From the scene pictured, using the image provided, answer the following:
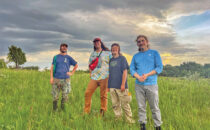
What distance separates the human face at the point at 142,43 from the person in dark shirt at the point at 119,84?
2.70 feet

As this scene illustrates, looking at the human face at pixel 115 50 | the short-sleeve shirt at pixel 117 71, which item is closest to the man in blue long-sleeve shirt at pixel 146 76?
the short-sleeve shirt at pixel 117 71

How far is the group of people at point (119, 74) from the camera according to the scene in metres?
4.44

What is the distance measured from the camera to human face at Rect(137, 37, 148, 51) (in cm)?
458

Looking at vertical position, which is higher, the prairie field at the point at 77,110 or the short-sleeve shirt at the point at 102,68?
the short-sleeve shirt at the point at 102,68

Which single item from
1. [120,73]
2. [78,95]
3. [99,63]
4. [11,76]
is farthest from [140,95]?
[11,76]

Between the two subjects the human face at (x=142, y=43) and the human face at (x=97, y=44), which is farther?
the human face at (x=97, y=44)

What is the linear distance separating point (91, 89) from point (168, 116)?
2718mm

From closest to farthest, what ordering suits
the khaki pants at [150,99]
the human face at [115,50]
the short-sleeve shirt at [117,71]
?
the khaki pants at [150,99] → the short-sleeve shirt at [117,71] → the human face at [115,50]

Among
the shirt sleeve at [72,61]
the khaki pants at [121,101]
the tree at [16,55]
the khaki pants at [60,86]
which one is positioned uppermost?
the tree at [16,55]

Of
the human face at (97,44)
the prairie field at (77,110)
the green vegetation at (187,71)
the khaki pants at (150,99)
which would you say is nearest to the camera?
the khaki pants at (150,99)

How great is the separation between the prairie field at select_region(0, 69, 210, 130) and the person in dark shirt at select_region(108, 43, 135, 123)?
0.41 m

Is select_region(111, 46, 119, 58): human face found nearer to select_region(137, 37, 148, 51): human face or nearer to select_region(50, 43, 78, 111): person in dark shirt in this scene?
select_region(137, 37, 148, 51): human face

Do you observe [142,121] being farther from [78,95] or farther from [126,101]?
[78,95]

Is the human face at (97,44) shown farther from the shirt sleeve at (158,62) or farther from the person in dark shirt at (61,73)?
the shirt sleeve at (158,62)
